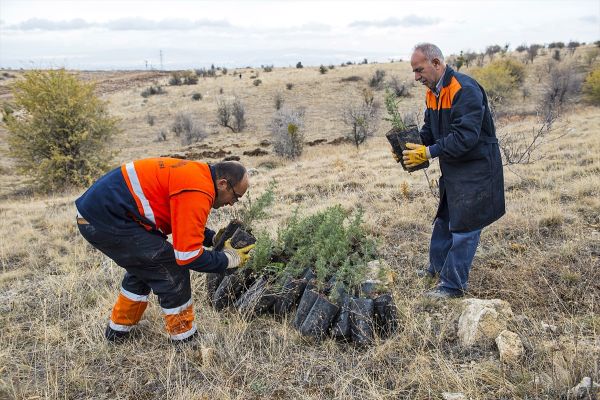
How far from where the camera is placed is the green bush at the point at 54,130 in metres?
12.6

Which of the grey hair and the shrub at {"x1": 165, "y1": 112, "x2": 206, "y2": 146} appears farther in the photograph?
the shrub at {"x1": 165, "y1": 112, "x2": 206, "y2": 146}

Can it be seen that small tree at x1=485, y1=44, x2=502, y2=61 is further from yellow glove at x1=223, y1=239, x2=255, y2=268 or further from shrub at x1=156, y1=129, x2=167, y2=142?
yellow glove at x1=223, y1=239, x2=255, y2=268

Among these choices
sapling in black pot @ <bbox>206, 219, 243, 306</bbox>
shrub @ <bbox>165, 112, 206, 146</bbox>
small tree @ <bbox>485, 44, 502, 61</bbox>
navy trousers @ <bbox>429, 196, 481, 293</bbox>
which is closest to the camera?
navy trousers @ <bbox>429, 196, 481, 293</bbox>

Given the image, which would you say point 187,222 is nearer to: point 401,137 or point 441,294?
point 401,137

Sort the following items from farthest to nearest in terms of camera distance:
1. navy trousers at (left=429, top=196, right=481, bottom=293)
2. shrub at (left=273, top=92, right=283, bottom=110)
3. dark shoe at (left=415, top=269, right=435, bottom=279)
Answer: shrub at (left=273, top=92, right=283, bottom=110) < dark shoe at (left=415, top=269, right=435, bottom=279) < navy trousers at (left=429, top=196, right=481, bottom=293)

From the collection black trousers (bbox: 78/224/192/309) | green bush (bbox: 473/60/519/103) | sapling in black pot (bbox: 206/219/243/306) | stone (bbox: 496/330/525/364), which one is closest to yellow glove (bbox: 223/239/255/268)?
sapling in black pot (bbox: 206/219/243/306)

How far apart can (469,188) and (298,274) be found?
1.49m

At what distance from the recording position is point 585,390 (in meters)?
2.10

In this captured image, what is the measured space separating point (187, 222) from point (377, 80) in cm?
2611

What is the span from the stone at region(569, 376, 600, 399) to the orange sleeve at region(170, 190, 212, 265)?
2.13 meters

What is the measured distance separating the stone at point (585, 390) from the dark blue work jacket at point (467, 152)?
143cm

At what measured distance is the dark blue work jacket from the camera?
3139 mm

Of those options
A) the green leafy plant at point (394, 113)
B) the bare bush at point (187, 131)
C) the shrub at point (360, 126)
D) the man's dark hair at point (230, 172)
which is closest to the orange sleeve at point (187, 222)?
the man's dark hair at point (230, 172)

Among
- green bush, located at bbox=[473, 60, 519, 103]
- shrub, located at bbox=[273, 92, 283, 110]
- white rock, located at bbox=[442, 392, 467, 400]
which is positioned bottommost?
white rock, located at bbox=[442, 392, 467, 400]
